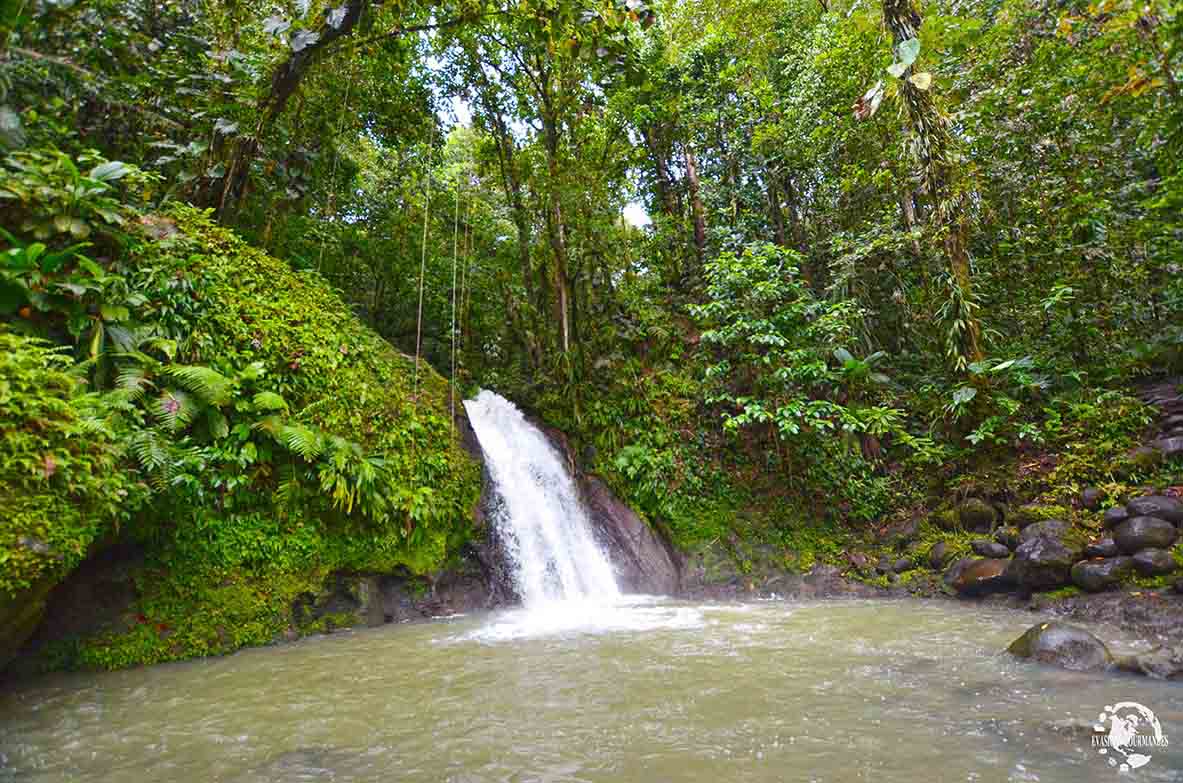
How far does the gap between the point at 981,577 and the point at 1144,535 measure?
1649 mm

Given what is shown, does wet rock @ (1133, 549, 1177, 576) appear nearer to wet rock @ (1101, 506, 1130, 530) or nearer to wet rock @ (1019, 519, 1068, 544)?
wet rock @ (1101, 506, 1130, 530)

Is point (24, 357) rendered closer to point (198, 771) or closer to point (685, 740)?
point (198, 771)

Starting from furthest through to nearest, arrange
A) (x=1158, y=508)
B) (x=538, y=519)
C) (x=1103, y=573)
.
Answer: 1. (x=538, y=519)
2. (x=1158, y=508)
3. (x=1103, y=573)

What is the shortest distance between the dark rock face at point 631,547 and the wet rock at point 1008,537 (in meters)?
4.35

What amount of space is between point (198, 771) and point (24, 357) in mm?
3312

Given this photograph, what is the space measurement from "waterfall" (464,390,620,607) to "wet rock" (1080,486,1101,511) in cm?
619

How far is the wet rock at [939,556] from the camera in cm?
827

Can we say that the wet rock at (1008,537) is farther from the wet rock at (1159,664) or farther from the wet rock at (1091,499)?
the wet rock at (1159,664)

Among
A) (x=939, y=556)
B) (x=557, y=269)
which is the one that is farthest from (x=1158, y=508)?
(x=557, y=269)

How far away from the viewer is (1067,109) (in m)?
9.46

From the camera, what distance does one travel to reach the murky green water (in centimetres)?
288

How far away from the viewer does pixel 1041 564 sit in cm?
679

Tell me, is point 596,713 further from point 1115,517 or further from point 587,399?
point 587,399

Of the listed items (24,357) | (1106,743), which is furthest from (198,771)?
(1106,743)
